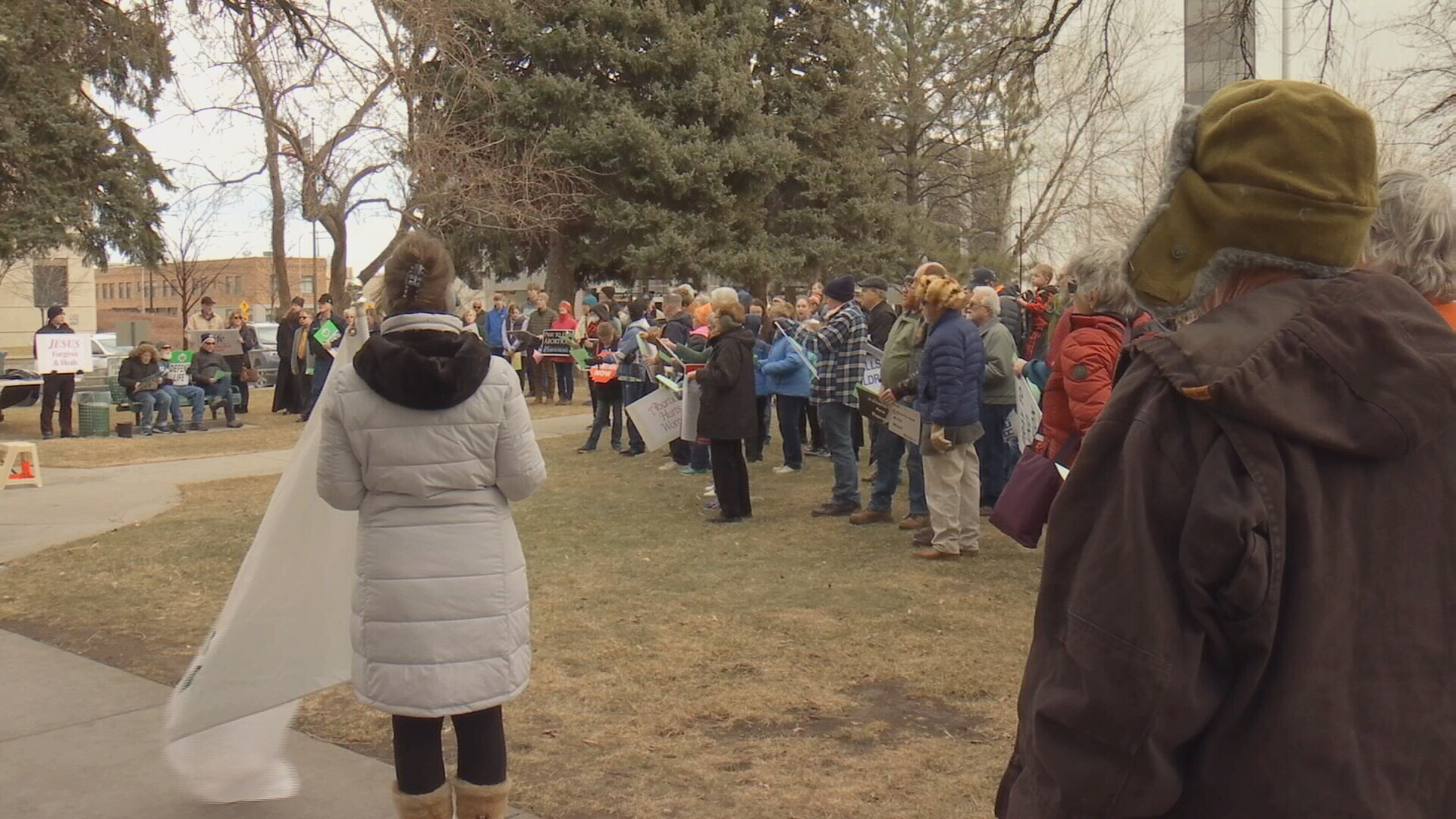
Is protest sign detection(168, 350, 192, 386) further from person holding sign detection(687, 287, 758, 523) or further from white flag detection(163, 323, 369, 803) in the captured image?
white flag detection(163, 323, 369, 803)

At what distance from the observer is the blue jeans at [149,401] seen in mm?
19062

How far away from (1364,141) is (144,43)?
416 inches

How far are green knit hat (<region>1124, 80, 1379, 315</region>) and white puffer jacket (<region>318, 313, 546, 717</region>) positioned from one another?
7.59 ft

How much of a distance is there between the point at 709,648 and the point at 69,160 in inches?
715

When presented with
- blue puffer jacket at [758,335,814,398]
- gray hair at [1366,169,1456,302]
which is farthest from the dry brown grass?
gray hair at [1366,169,1456,302]

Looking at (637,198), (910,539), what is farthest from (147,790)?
(637,198)

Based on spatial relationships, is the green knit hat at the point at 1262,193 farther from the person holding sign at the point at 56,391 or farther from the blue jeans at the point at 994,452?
the person holding sign at the point at 56,391

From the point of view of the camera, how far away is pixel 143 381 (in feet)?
62.6

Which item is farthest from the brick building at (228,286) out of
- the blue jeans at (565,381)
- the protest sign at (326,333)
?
the protest sign at (326,333)

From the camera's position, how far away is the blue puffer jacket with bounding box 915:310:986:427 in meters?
8.57

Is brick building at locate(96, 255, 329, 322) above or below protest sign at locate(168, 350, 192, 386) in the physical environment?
above

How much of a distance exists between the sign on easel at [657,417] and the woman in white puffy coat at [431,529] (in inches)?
311

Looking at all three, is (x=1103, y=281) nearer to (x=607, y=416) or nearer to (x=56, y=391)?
(x=607, y=416)

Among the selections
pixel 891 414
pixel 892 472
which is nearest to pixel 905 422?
pixel 891 414
